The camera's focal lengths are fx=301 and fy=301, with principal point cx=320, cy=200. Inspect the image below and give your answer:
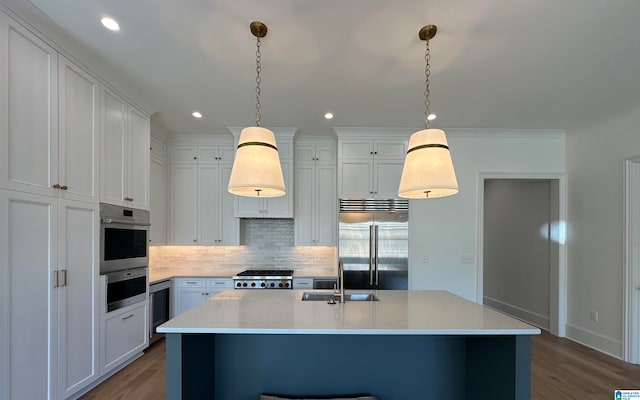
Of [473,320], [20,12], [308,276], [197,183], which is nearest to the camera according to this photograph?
[473,320]

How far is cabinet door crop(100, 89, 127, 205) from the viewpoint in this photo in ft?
9.04

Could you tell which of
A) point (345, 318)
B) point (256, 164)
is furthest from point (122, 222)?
point (345, 318)

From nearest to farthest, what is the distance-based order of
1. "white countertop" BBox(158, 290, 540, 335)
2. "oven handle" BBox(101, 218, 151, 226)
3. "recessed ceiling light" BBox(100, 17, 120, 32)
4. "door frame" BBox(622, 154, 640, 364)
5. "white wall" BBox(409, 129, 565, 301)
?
"white countertop" BBox(158, 290, 540, 335)
"recessed ceiling light" BBox(100, 17, 120, 32)
"oven handle" BBox(101, 218, 151, 226)
"door frame" BBox(622, 154, 640, 364)
"white wall" BBox(409, 129, 565, 301)

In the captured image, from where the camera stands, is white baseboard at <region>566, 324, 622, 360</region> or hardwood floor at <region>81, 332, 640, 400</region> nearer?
hardwood floor at <region>81, 332, 640, 400</region>

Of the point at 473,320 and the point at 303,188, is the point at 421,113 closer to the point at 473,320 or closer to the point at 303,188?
the point at 303,188

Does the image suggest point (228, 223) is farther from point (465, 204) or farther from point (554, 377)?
point (554, 377)

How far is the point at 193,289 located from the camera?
4.04 metres

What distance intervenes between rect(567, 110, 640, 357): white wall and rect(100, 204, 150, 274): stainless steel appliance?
17.7 feet

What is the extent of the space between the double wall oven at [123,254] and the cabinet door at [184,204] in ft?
3.24

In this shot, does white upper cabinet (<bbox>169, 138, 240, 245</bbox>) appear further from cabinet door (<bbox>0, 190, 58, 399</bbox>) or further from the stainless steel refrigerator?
cabinet door (<bbox>0, 190, 58, 399</bbox>)

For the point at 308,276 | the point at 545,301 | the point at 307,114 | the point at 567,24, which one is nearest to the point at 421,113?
the point at 307,114

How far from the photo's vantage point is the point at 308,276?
158 inches

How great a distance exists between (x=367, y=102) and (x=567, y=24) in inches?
66.6

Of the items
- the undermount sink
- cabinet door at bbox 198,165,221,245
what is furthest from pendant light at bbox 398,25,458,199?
cabinet door at bbox 198,165,221,245
